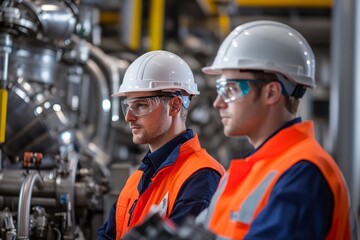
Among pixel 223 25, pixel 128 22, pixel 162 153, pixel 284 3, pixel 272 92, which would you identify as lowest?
pixel 162 153

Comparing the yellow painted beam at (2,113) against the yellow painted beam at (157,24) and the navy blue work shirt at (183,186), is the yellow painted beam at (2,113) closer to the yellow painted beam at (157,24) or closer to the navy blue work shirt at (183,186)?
the navy blue work shirt at (183,186)

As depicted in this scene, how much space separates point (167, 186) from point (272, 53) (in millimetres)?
755

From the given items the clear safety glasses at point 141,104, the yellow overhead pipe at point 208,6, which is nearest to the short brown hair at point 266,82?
the clear safety glasses at point 141,104

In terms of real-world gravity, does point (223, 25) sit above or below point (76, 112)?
above

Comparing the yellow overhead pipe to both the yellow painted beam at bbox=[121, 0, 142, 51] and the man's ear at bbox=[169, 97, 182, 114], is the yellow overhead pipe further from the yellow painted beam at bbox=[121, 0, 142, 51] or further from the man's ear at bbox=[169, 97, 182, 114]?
the man's ear at bbox=[169, 97, 182, 114]

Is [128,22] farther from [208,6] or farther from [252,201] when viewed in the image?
[252,201]

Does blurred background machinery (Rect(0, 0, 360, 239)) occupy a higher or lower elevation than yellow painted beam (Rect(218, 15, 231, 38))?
lower

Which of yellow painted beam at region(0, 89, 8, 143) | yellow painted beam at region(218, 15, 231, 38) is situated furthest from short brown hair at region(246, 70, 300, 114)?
yellow painted beam at region(218, 15, 231, 38)

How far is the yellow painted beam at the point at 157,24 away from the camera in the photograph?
329 inches

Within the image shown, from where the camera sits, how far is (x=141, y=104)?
260 cm

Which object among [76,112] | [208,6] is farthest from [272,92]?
[208,6]

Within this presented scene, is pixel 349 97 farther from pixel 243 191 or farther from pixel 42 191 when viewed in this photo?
pixel 243 191

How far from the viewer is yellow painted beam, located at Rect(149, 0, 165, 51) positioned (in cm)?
837

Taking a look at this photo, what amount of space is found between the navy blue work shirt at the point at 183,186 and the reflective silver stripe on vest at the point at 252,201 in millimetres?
556
